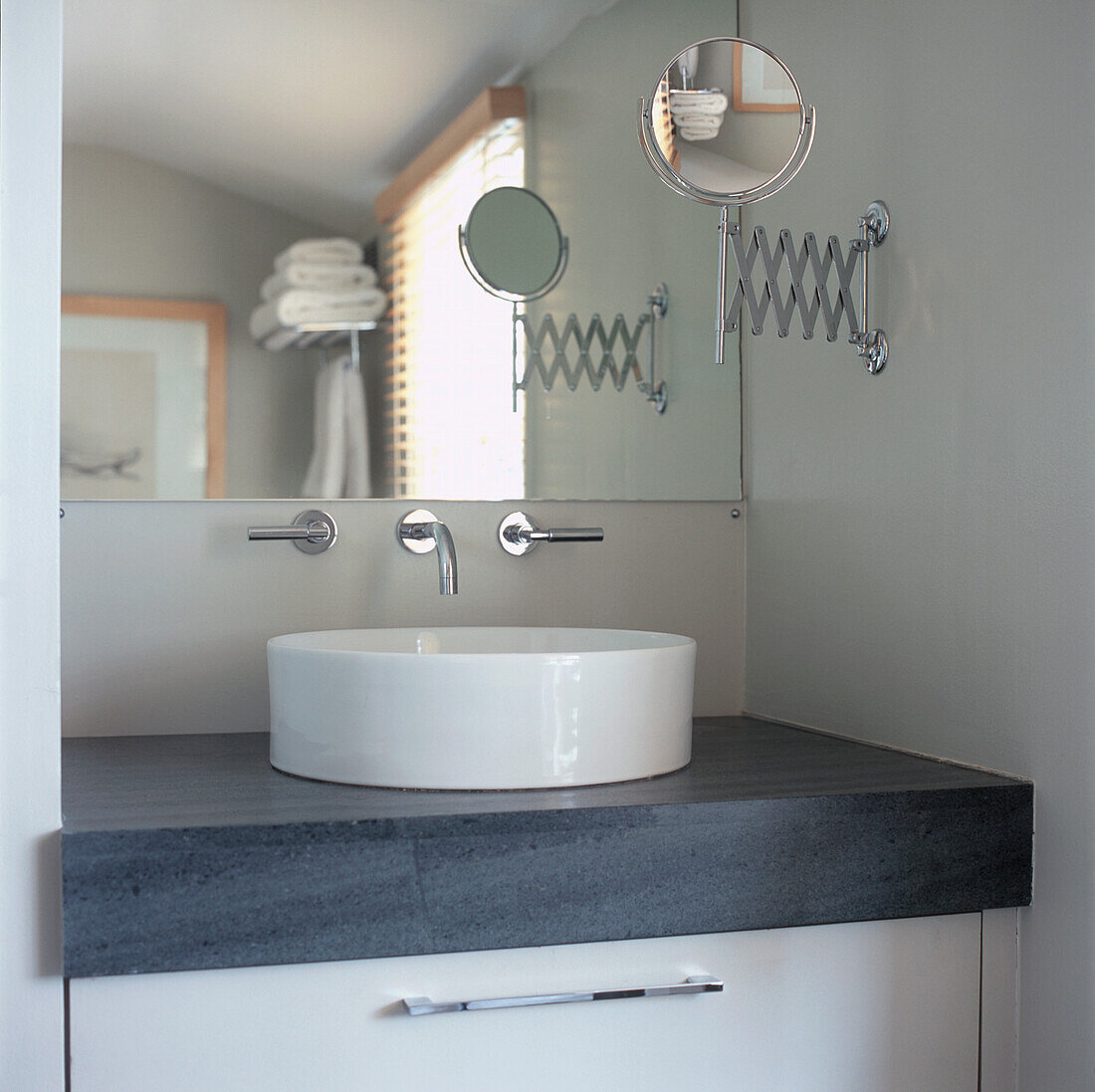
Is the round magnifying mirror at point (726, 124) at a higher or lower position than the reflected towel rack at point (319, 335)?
higher

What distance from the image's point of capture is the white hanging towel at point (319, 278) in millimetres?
1595

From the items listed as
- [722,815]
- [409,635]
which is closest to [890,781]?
[722,815]

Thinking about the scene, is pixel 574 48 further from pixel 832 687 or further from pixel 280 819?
pixel 280 819

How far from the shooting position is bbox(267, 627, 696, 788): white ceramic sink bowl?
3.80 ft

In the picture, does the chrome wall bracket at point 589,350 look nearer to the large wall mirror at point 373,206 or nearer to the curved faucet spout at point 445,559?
the large wall mirror at point 373,206

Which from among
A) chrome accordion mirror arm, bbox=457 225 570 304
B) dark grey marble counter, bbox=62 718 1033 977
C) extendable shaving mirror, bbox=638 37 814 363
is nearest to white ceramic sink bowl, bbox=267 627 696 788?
dark grey marble counter, bbox=62 718 1033 977

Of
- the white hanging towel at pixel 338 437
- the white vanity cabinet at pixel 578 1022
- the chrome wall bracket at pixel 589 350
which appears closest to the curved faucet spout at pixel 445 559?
the white hanging towel at pixel 338 437

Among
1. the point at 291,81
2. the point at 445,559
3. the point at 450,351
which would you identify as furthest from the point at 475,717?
the point at 291,81

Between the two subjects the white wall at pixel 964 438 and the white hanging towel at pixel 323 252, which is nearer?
the white wall at pixel 964 438

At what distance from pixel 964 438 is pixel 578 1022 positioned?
0.71 metres

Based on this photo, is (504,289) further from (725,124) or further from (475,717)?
(475,717)

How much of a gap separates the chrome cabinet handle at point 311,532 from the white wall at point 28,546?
558 millimetres

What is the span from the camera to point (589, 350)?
1725 mm

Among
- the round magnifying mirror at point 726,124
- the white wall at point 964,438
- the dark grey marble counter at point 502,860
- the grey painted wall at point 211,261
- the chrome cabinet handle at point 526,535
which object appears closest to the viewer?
the dark grey marble counter at point 502,860
